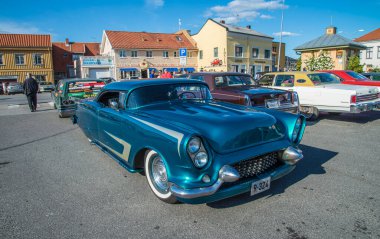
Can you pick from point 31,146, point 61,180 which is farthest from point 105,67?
point 61,180

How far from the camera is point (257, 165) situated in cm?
303

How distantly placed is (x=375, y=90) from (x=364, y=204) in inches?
244

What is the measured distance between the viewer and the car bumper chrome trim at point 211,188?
8.29 feet

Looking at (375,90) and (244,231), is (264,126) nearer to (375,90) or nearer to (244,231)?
(244,231)

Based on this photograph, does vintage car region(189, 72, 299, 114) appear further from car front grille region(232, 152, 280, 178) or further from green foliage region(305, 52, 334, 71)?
green foliage region(305, 52, 334, 71)

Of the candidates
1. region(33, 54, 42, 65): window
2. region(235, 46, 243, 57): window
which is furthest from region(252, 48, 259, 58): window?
region(33, 54, 42, 65): window

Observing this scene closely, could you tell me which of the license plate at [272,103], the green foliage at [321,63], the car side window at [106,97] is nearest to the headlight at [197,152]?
the car side window at [106,97]

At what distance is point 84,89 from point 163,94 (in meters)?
6.50

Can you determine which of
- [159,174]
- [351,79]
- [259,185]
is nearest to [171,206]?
[159,174]

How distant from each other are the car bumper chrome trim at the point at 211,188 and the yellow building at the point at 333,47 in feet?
103

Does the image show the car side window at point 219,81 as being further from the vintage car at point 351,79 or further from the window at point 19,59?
the window at point 19,59

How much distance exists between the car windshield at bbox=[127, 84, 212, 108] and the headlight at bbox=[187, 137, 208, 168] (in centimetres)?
149

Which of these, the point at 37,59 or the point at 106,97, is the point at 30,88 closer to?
the point at 106,97

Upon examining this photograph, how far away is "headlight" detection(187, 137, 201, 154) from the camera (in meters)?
2.62
